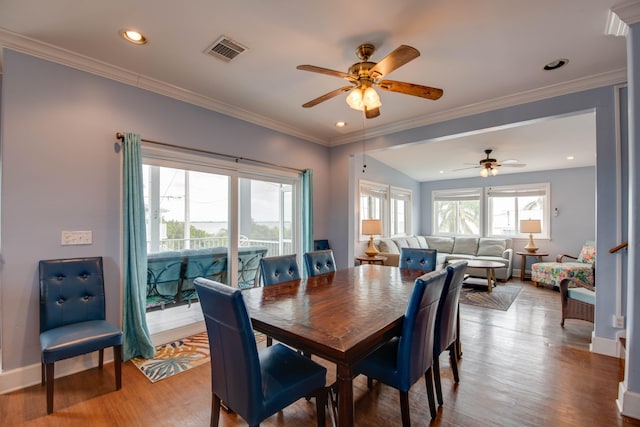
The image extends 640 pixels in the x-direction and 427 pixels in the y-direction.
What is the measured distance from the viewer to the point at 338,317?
65.1 inches

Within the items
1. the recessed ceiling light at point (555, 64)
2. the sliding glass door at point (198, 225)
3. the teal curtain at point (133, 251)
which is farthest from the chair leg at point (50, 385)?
the recessed ceiling light at point (555, 64)

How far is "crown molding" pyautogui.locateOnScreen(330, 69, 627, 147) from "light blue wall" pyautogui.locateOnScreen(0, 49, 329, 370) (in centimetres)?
294

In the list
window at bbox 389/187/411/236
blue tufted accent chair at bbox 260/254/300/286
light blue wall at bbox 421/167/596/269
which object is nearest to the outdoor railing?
blue tufted accent chair at bbox 260/254/300/286

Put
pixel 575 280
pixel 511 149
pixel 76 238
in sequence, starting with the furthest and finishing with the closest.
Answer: pixel 511 149 < pixel 575 280 < pixel 76 238

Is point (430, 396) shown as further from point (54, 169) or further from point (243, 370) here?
point (54, 169)

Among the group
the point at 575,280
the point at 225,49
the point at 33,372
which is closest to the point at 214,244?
the point at 33,372

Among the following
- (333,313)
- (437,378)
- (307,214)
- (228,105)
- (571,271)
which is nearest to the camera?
(333,313)

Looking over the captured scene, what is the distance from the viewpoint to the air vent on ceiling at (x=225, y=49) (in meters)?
2.28

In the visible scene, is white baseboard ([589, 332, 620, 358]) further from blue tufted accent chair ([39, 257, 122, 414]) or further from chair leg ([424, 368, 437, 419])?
blue tufted accent chair ([39, 257, 122, 414])

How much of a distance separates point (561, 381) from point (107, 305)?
3988 millimetres

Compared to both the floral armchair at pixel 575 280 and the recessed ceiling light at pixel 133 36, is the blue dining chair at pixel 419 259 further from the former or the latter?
the recessed ceiling light at pixel 133 36

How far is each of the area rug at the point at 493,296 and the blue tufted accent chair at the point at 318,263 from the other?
2834mm

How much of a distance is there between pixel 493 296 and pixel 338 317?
458 cm

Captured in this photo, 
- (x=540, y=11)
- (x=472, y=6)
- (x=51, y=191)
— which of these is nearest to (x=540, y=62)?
(x=540, y=11)
